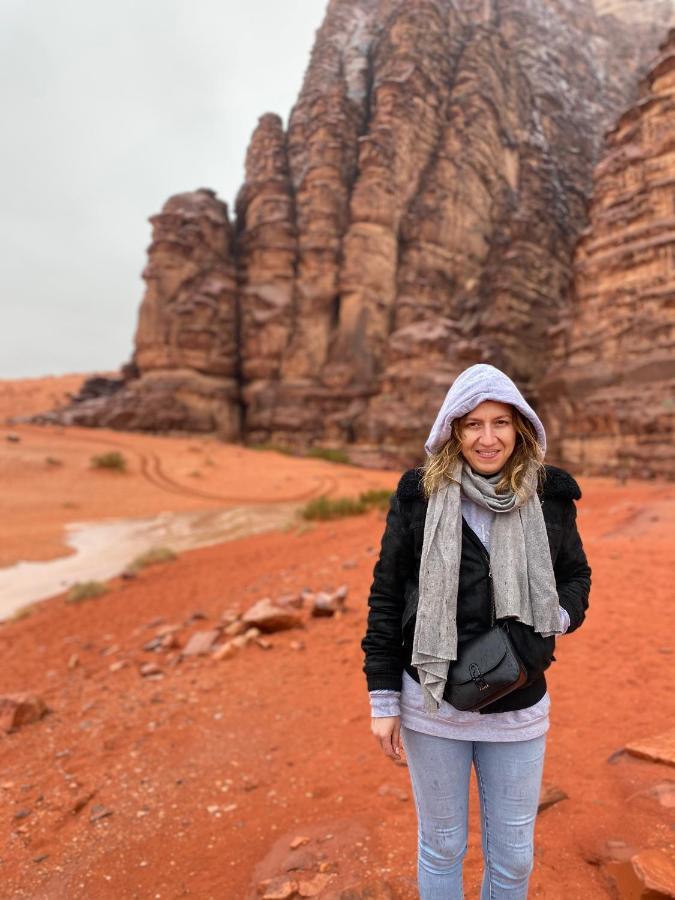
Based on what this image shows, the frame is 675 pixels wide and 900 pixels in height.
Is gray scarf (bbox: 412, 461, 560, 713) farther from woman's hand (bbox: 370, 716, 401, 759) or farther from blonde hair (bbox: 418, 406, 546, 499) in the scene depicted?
woman's hand (bbox: 370, 716, 401, 759)

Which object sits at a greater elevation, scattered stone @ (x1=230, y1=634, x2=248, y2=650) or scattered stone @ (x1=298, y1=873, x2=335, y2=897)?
scattered stone @ (x1=298, y1=873, x2=335, y2=897)

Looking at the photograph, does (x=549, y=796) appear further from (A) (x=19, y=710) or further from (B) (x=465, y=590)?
(A) (x=19, y=710)

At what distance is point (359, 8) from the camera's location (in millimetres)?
35562

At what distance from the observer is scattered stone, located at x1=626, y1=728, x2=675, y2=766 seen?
2642 millimetres

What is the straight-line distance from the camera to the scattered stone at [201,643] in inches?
206

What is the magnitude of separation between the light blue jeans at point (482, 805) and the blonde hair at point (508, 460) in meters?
0.82

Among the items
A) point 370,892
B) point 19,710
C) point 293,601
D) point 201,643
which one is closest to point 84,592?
point 201,643

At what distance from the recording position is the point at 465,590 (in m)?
1.59

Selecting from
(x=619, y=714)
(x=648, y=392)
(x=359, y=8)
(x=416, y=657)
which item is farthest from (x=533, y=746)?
(x=359, y=8)

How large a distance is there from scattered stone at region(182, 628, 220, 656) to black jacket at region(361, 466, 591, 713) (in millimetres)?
4102

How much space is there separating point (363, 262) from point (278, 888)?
29.5 metres

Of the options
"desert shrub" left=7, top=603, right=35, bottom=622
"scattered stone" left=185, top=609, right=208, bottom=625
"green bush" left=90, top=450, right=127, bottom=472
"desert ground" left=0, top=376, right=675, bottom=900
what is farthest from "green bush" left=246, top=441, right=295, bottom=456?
"scattered stone" left=185, top=609, right=208, bottom=625

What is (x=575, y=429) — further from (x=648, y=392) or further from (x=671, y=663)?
(x=671, y=663)

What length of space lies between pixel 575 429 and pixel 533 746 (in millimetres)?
20444
